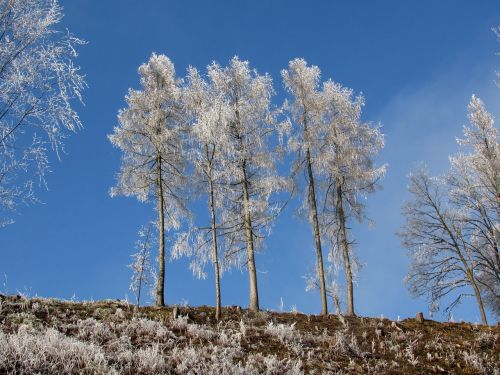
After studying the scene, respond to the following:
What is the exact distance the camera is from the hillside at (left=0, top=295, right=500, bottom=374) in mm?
9562

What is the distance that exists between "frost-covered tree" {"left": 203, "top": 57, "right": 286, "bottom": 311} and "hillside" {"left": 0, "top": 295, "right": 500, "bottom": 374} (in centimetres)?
377

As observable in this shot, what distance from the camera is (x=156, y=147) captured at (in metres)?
21.3

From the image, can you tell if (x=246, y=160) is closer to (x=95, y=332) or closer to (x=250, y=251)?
(x=250, y=251)

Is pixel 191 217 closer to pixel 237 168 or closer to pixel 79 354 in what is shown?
pixel 237 168

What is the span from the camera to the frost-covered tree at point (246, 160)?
20156mm

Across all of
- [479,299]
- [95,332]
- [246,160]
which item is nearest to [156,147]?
[246,160]

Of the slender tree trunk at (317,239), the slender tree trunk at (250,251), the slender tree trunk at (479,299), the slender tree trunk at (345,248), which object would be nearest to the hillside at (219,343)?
the slender tree trunk at (250,251)

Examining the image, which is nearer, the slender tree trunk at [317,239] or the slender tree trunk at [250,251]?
the slender tree trunk at [250,251]

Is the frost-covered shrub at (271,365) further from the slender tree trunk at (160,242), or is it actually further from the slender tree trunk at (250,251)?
the slender tree trunk at (160,242)

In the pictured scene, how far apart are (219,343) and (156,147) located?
10.8m

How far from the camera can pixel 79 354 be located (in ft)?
31.1

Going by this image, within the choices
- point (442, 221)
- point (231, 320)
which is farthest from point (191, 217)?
point (442, 221)

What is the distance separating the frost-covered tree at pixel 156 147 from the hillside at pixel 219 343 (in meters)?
5.29

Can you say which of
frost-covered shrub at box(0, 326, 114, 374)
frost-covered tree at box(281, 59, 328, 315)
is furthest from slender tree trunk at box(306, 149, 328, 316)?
frost-covered shrub at box(0, 326, 114, 374)
